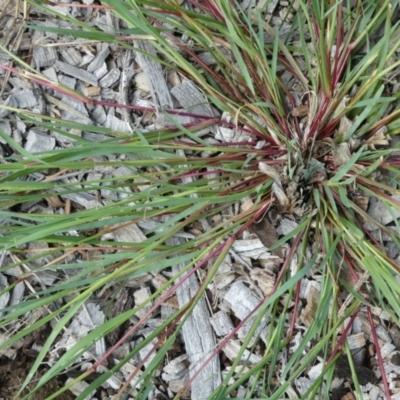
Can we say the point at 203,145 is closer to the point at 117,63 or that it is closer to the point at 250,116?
the point at 250,116

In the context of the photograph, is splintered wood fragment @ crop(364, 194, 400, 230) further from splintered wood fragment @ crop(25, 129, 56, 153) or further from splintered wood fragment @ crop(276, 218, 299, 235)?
splintered wood fragment @ crop(25, 129, 56, 153)

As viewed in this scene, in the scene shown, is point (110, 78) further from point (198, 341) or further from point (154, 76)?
point (198, 341)

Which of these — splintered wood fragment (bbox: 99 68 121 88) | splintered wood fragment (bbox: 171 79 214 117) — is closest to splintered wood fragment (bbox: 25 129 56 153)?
splintered wood fragment (bbox: 99 68 121 88)

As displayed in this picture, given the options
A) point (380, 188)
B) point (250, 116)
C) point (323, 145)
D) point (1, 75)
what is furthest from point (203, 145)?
point (1, 75)

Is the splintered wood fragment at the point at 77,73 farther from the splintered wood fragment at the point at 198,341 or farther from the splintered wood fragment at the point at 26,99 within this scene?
the splintered wood fragment at the point at 198,341

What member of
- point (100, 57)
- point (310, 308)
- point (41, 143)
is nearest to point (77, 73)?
point (100, 57)
